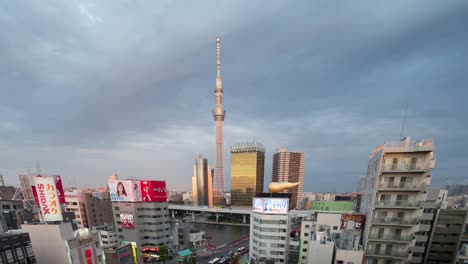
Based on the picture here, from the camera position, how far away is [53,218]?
71.9ft

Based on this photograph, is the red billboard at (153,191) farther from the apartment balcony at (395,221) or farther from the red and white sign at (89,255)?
the apartment balcony at (395,221)

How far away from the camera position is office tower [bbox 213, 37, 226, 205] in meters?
174

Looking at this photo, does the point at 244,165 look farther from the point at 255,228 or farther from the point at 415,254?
the point at 415,254

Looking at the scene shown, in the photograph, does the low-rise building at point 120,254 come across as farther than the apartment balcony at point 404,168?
Yes

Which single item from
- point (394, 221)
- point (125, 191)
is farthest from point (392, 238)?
point (125, 191)

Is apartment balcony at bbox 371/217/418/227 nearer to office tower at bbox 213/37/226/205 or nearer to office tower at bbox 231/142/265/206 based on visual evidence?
office tower at bbox 231/142/265/206

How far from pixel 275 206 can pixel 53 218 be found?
118 ft

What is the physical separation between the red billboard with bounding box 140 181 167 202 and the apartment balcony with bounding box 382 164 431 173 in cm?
5258

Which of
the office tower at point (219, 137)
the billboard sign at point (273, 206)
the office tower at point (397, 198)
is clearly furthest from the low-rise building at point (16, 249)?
the office tower at point (219, 137)

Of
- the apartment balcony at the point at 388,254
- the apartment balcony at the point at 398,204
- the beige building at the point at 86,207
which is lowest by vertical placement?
the beige building at the point at 86,207

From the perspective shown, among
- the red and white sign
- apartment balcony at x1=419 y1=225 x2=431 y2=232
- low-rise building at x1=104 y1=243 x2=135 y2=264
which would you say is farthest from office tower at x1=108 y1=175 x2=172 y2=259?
apartment balcony at x1=419 y1=225 x2=431 y2=232

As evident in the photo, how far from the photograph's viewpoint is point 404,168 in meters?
18.8

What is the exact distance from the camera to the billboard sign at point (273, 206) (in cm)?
4297

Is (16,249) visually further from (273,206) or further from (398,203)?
(398,203)
